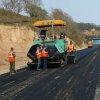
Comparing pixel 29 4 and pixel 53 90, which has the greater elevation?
pixel 29 4

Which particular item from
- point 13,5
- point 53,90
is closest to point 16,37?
point 13,5

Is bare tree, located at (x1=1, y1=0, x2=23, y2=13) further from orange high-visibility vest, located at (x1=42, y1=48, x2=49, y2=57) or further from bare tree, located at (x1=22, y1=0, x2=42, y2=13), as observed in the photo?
orange high-visibility vest, located at (x1=42, y1=48, x2=49, y2=57)

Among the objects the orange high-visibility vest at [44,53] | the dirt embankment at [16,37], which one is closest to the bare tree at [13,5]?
the dirt embankment at [16,37]

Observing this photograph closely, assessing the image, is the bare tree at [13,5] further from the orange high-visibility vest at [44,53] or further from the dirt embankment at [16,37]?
the orange high-visibility vest at [44,53]

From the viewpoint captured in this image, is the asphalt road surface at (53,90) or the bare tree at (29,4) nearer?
the asphalt road surface at (53,90)

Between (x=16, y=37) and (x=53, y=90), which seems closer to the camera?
(x=53, y=90)

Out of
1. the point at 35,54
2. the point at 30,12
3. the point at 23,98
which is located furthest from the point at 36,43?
the point at 30,12

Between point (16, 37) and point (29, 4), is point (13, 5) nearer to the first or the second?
point (29, 4)

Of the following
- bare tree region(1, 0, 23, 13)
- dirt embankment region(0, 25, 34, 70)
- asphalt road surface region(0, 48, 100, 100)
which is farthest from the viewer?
bare tree region(1, 0, 23, 13)

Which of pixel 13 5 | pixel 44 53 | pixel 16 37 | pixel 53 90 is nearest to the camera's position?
pixel 53 90

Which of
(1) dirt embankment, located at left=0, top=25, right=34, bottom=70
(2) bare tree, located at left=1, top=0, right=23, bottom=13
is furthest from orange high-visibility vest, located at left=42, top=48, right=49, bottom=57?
(2) bare tree, located at left=1, top=0, right=23, bottom=13

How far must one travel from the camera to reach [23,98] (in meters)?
13.0

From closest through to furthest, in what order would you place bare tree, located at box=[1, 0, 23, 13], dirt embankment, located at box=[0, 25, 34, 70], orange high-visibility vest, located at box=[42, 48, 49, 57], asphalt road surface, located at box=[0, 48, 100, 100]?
asphalt road surface, located at box=[0, 48, 100, 100] → orange high-visibility vest, located at box=[42, 48, 49, 57] → dirt embankment, located at box=[0, 25, 34, 70] → bare tree, located at box=[1, 0, 23, 13]

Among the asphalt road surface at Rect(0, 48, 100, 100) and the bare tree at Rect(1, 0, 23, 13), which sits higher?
the bare tree at Rect(1, 0, 23, 13)
